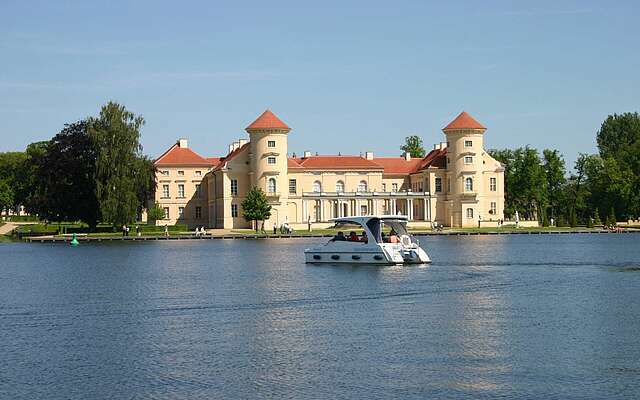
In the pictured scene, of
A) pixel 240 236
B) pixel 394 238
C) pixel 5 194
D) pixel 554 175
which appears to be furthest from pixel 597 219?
pixel 5 194

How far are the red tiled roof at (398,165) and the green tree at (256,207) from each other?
21624 millimetres

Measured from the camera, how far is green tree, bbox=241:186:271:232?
93.7 m

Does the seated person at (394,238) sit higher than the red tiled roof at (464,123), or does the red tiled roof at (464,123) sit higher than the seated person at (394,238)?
the red tiled roof at (464,123)

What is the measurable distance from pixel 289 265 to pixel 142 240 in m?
38.8

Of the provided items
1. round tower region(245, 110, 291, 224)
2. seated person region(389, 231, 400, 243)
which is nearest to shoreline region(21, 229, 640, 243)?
round tower region(245, 110, 291, 224)

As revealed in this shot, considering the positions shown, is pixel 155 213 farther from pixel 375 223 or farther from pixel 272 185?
pixel 375 223

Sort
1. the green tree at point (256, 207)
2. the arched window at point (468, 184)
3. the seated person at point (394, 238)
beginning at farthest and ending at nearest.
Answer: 1. the arched window at point (468, 184)
2. the green tree at point (256, 207)
3. the seated person at point (394, 238)

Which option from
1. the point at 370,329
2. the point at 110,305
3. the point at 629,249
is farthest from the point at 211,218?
the point at 370,329

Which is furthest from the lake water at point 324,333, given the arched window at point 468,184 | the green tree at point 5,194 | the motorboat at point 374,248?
the green tree at point 5,194

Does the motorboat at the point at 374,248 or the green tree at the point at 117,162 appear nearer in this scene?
the motorboat at the point at 374,248

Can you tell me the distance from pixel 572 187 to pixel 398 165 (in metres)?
20.4

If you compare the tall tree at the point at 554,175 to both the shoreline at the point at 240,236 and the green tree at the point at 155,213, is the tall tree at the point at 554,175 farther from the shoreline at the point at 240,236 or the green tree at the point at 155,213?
the green tree at the point at 155,213

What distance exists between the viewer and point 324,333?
80.2 feet

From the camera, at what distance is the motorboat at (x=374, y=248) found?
45.3 m
